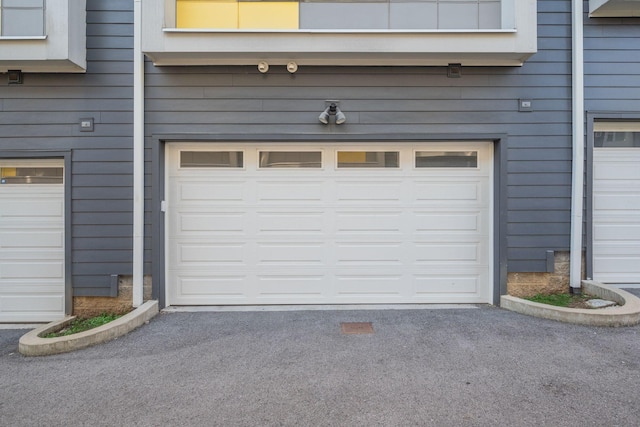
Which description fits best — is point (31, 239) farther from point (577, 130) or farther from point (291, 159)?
point (577, 130)

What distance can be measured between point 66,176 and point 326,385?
12.9 ft

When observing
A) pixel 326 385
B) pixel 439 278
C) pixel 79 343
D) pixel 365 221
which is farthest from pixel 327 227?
pixel 79 343

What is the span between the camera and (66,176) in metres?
4.11

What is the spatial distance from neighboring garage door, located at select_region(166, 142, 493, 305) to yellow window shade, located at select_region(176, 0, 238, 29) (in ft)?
5.07

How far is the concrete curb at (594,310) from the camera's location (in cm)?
340

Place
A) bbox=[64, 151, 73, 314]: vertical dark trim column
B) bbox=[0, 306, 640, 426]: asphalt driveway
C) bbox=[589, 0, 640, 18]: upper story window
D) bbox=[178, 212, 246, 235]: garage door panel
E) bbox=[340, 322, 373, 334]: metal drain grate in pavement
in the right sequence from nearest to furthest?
bbox=[0, 306, 640, 426]: asphalt driveway
bbox=[340, 322, 373, 334]: metal drain grate in pavement
bbox=[589, 0, 640, 18]: upper story window
bbox=[64, 151, 73, 314]: vertical dark trim column
bbox=[178, 212, 246, 235]: garage door panel

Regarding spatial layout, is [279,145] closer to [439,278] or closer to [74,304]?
[439,278]

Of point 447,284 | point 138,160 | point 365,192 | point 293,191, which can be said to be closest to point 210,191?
point 138,160

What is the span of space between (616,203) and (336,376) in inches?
171

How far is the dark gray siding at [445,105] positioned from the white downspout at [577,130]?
0.21 feet

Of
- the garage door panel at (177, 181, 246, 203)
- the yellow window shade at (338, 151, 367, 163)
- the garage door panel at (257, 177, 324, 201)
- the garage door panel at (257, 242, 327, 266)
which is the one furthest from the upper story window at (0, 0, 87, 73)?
the yellow window shade at (338, 151, 367, 163)

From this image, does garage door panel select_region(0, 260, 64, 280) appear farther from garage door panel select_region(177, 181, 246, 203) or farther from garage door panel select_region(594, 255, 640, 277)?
garage door panel select_region(594, 255, 640, 277)

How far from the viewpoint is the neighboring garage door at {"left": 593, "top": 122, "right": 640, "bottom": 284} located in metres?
4.38

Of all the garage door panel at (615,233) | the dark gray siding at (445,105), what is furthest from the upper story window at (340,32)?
the garage door panel at (615,233)
